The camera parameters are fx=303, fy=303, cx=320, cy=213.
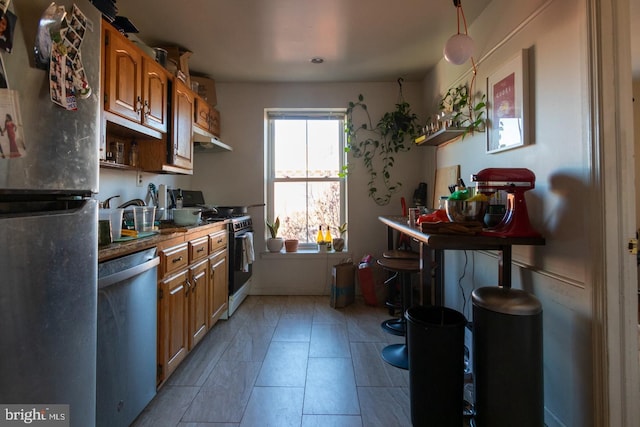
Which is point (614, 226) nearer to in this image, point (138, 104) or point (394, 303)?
point (394, 303)

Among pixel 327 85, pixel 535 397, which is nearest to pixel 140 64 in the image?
pixel 327 85

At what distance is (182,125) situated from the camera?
2.64m

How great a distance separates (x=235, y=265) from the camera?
3.01 meters

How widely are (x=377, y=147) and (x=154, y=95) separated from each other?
2352mm

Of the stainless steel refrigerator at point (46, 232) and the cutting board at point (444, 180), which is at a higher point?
the cutting board at point (444, 180)

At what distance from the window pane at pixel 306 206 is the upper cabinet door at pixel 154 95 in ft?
5.47

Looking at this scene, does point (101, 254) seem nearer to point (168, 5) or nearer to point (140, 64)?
point (140, 64)

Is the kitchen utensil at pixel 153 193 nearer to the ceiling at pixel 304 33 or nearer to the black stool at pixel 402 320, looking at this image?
the ceiling at pixel 304 33

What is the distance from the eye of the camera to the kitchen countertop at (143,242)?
133 centimetres

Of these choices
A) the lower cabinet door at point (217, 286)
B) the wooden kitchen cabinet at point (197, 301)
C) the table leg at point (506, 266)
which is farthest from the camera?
the lower cabinet door at point (217, 286)

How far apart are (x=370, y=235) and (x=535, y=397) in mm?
2423

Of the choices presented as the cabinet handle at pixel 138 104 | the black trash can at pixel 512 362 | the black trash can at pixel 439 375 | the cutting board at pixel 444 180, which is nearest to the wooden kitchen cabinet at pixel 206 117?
the cabinet handle at pixel 138 104

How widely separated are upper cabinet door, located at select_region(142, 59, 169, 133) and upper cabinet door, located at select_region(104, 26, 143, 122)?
72 mm

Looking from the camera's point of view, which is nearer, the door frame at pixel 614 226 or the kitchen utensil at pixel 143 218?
the door frame at pixel 614 226
